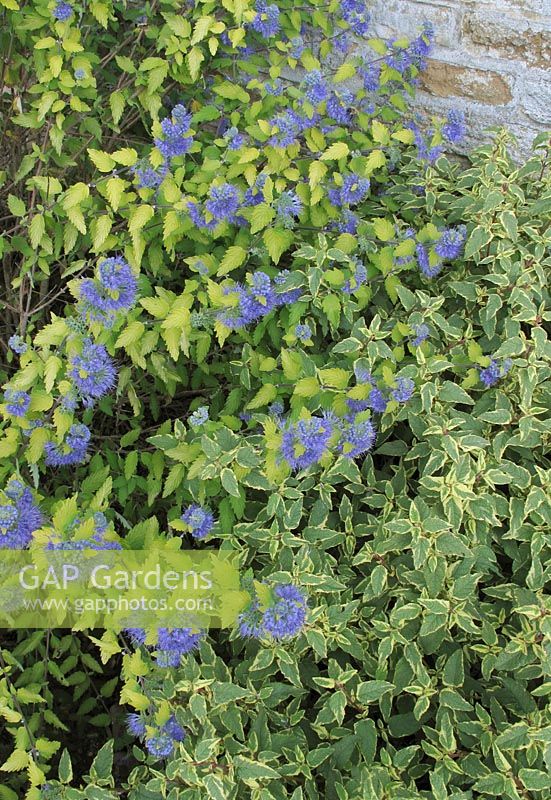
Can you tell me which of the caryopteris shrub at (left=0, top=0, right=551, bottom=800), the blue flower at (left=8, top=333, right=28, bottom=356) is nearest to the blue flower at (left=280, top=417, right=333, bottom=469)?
the caryopteris shrub at (left=0, top=0, right=551, bottom=800)

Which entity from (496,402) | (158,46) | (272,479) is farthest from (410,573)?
(158,46)

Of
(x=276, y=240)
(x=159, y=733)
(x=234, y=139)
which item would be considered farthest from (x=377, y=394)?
(x=159, y=733)

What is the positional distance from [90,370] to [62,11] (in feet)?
3.28

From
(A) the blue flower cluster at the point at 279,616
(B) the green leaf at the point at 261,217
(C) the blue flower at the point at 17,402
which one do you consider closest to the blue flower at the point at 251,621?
(A) the blue flower cluster at the point at 279,616

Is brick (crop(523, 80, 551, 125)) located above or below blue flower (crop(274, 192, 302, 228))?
above

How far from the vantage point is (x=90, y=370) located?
1568mm

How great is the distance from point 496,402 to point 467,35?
1.40 m

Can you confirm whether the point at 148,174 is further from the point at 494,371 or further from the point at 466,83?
the point at 466,83

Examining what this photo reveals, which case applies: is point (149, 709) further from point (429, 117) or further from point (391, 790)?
point (429, 117)

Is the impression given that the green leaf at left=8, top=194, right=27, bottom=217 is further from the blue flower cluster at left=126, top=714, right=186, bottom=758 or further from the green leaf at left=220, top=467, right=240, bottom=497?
the blue flower cluster at left=126, top=714, right=186, bottom=758

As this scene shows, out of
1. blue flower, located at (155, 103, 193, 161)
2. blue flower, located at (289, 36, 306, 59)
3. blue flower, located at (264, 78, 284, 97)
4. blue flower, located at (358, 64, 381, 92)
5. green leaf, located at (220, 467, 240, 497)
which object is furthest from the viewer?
blue flower, located at (358, 64, 381, 92)

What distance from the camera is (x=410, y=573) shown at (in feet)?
5.19

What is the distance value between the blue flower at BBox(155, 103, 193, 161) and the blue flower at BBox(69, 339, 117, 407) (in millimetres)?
566

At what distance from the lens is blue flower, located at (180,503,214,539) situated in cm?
157
